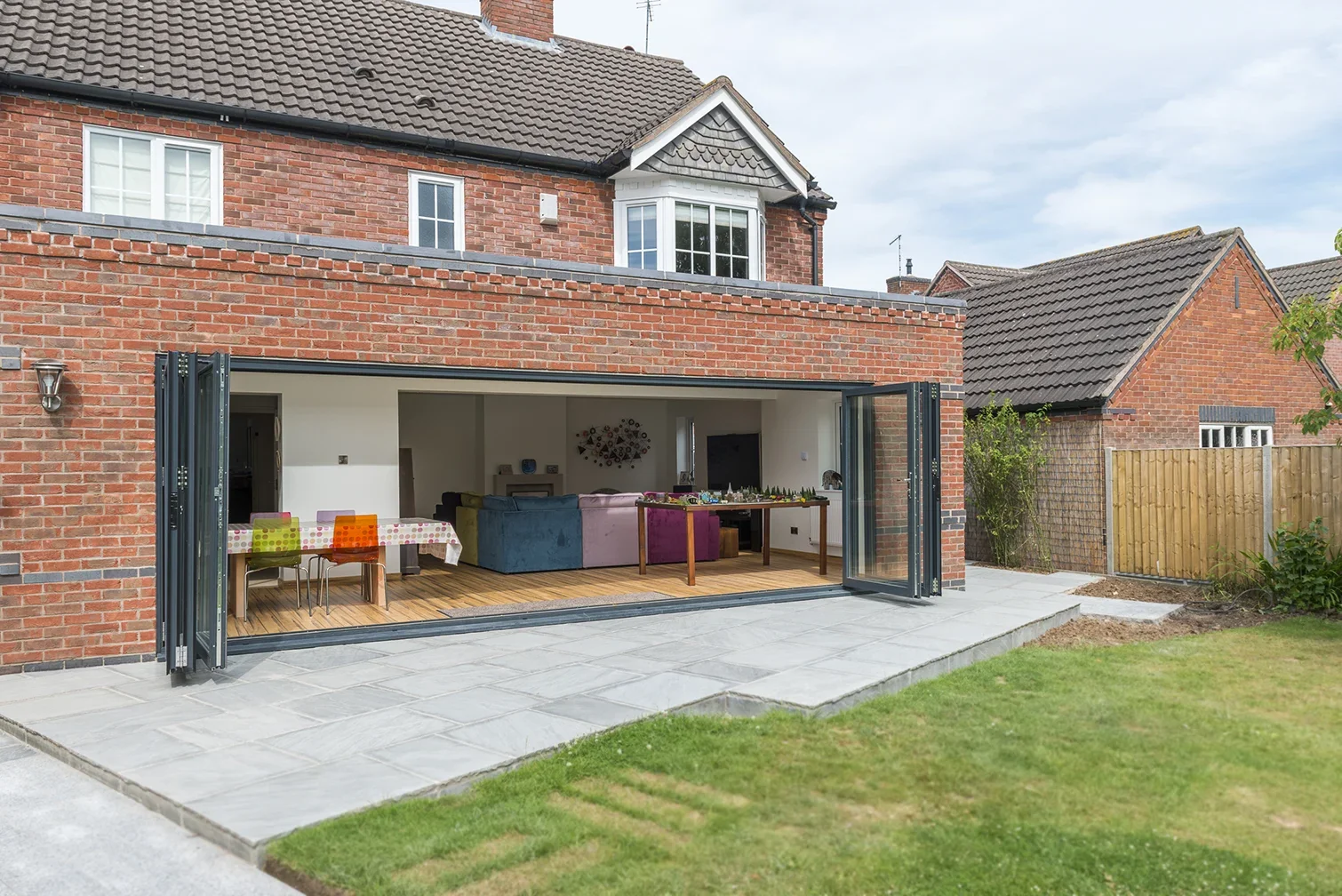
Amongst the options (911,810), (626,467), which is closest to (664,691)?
(911,810)

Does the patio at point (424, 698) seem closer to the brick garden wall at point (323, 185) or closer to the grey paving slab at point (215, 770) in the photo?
the grey paving slab at point (215, 770)

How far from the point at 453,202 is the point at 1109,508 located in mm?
9189

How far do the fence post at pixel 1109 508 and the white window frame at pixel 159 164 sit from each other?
11.1 m

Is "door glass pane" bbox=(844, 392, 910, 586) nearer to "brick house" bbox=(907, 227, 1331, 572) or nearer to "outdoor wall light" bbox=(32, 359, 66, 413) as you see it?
"brick house" bbox=(907, 227, 1331, 572)

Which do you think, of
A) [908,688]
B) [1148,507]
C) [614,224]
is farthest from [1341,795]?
[614,224]

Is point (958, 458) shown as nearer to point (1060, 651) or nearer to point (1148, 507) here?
point (1148, 507)

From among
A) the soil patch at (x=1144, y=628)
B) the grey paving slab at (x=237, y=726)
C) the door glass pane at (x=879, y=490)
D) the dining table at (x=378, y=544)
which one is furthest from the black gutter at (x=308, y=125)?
the soil patch at (x=1144, y=628)

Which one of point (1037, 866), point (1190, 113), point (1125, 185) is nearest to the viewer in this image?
point (1037, 866)

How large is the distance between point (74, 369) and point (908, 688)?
6668 mm

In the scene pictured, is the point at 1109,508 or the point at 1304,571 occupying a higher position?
the point at 1109,508

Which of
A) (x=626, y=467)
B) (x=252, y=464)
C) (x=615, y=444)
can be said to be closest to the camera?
(x=252, y=464)

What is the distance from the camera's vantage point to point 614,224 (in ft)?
42.6

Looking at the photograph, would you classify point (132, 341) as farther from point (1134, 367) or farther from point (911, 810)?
point (1134, 367)

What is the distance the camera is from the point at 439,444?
1711 centimetres
